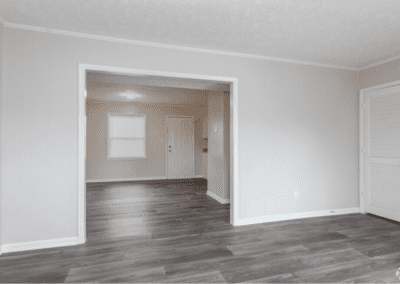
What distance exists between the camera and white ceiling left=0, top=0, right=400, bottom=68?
7.19 ft

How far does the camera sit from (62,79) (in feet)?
9.05

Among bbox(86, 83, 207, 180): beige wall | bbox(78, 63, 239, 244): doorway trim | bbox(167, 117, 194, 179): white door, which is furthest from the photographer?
bbox(167, 117, 194, 179): white door

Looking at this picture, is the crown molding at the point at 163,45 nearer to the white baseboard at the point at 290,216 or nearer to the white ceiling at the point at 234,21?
the white ceiling at the point at 234,21

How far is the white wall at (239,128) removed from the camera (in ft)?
8.61

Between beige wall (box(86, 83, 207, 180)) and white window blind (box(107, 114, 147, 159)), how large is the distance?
15 cm

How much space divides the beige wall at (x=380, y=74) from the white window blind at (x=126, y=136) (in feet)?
20.0

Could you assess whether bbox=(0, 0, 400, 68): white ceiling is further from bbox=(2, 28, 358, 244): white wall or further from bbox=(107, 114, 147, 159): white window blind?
bbox=(107, 114, 147, 159): white window blind

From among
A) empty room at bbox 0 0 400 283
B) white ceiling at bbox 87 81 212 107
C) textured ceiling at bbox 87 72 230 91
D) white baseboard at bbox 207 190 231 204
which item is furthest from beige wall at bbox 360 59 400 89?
white baseboard at bbox 207 190 231 204

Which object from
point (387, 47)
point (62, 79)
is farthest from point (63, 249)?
point (387, 47)

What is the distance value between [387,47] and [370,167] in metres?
2.00

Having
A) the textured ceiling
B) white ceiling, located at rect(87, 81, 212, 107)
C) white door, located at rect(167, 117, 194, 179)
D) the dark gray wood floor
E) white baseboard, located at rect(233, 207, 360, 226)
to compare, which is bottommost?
the dark gray wood floor

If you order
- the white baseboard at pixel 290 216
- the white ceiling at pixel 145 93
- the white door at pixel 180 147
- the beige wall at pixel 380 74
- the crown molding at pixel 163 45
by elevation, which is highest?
the crown molding at pixel 163 45

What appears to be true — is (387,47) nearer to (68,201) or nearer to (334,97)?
(334,97)

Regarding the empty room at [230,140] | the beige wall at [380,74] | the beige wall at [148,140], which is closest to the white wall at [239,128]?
the empty room at [230,140]
